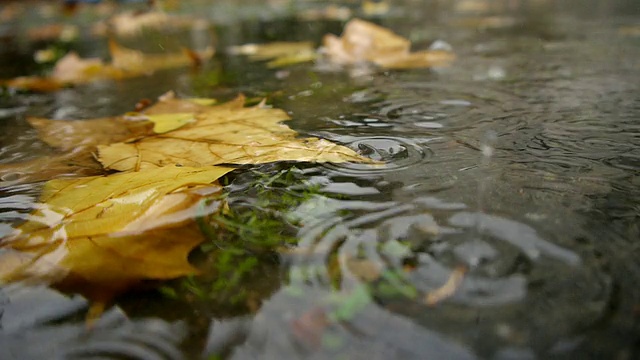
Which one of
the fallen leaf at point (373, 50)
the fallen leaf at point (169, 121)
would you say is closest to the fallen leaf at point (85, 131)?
the fallen leaf at point (169, 121)

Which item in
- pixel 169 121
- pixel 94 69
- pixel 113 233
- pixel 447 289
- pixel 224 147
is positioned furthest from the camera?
pixel 94 69

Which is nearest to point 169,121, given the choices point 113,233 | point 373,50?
point 113,233

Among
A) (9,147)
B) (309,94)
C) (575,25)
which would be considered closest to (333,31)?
(575,25)

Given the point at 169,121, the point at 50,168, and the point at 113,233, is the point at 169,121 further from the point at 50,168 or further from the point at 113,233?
the point at 113,233

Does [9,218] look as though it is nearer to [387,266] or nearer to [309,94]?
[387,266]

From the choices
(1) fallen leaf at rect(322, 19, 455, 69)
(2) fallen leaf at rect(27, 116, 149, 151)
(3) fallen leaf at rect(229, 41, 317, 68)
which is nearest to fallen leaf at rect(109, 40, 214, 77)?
(3) fallen leaf at rect(229, 41, 317, 68)
